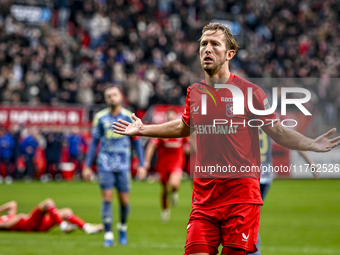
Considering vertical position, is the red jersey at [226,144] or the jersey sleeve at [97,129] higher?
the jersey sleeve at [97,129]

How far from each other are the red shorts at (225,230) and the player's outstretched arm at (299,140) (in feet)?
1.86

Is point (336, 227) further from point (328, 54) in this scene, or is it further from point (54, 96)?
point (328, 54)

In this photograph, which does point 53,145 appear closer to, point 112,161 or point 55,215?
point 55,215

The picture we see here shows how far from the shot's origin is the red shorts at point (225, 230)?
4320 mm

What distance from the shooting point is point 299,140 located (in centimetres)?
445

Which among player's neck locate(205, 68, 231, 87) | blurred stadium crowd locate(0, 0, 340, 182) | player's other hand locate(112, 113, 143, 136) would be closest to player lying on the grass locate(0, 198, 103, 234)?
player's other hand locate(112, 113, 143, 136)

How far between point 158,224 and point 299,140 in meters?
7.77

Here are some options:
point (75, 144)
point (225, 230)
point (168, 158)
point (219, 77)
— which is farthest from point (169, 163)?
point (75, 144)

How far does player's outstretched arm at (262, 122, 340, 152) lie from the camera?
4.35 metres

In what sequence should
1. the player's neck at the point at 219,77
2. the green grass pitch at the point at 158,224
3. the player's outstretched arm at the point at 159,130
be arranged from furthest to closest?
the green grass pitch at the point at 158,224 → the player's outstretched arm at the point at 159,130 → the player's neck at the point at 219,77

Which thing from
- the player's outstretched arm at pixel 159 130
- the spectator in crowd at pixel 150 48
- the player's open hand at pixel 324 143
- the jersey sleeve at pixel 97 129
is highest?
the spectator in crowd at pixel 150 48

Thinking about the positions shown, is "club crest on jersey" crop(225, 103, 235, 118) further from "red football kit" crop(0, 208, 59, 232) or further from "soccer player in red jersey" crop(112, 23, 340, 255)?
"red football kit" crop(0, 208, 59, 232)

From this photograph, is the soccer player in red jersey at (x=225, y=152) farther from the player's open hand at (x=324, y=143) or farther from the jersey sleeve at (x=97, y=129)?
the jersey sleeve at (x=97, y=129)

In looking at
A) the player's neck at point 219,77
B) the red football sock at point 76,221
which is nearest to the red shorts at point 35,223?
the red football sock at point 76,221
